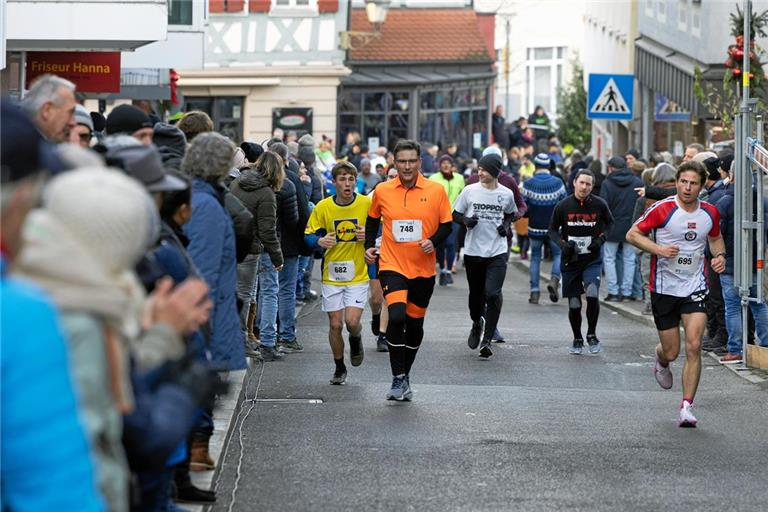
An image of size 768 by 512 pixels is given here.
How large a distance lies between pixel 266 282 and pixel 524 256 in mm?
16512

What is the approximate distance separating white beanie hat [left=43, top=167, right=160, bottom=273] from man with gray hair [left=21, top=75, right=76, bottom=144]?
369 centimetres

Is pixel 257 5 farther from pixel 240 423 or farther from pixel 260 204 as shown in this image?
pixel 240 423

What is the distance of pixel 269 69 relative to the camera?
47656 mm

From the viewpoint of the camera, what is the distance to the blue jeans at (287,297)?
50.1 feet

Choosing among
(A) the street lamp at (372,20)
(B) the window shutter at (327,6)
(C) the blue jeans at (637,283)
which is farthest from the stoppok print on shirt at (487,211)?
(B) the window shutter at (327,6)

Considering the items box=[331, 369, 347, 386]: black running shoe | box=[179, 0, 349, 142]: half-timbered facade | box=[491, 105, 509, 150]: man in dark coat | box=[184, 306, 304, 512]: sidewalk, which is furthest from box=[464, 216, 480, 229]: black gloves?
box=[179, 0, 349, 142]: half-timbered facade

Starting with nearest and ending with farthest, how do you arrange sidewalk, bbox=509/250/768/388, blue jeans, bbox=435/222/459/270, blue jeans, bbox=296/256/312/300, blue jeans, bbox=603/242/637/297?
sidewalk, bbox=509/250/768/388, blue jeans, bbox=296/256/312/300, blue jeans, bbox=603/242/637/297, blue jeans, bbox=435/222/459/270

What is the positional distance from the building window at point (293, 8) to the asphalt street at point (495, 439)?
→ 109 ft

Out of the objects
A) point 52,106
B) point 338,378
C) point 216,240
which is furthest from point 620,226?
point 52,106

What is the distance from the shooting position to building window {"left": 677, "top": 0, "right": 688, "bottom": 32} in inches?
1219

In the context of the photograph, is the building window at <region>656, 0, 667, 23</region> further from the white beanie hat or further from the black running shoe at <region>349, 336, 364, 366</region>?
the white beanie hat

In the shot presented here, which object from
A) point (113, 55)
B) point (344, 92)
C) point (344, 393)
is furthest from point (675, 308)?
point (344, 92)

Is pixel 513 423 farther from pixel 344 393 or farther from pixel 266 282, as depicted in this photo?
pixel 266 282

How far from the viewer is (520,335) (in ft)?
58.0
